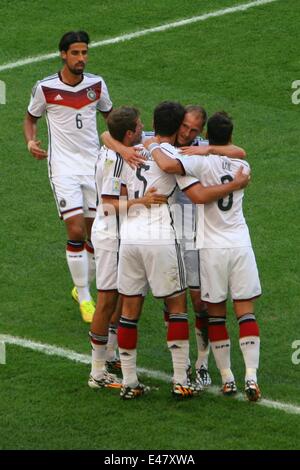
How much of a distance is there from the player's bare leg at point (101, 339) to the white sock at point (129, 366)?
261mm

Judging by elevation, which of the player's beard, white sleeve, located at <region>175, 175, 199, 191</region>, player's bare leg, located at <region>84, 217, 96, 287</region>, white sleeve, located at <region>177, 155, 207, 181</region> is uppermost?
the player's beard

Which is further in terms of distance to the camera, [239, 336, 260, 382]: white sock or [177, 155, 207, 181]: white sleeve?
[239, 336, 260, 382]: white sock

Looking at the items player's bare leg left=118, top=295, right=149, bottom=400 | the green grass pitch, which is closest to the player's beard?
the green grass pitch

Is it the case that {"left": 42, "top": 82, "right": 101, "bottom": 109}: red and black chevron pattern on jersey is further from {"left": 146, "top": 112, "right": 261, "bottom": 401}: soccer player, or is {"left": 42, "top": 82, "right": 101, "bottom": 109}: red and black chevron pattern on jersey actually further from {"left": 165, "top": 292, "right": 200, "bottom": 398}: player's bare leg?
{"left": 165, "top": 292, "right": 200, "bottom": 398}: player's bare leg

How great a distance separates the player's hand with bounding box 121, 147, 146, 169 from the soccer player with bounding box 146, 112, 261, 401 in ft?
0.34

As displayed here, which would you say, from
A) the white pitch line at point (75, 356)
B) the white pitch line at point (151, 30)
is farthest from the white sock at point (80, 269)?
the white pitch line at point (151, 30)

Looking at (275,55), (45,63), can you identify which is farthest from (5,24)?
(275,55)

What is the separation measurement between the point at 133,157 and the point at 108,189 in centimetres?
31

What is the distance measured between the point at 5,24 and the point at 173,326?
9.15 meters

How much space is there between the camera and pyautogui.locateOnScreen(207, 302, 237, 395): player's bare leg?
364 inches

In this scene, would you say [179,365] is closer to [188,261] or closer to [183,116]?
[188,261]

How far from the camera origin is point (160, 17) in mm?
17469

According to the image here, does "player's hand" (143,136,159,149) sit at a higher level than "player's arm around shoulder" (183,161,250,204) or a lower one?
higher

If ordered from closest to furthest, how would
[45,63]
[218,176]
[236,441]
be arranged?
1. [236,441]
2. [218,176]
3. [45,63]
